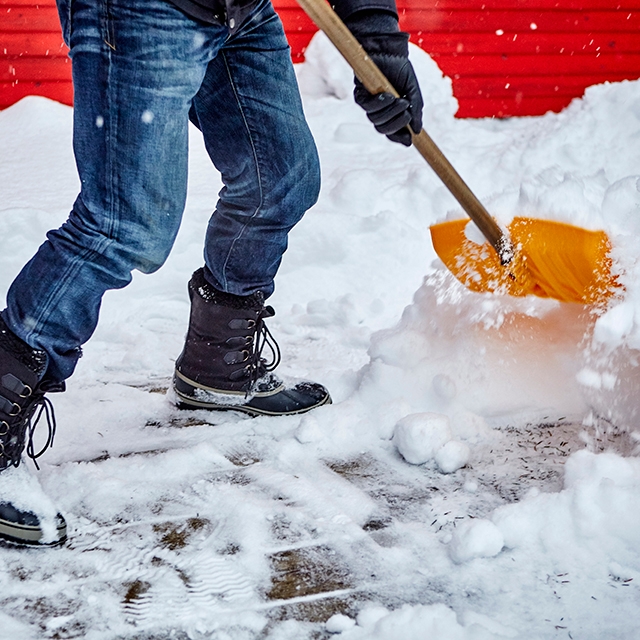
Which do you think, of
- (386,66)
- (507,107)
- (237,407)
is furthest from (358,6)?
(507,107)

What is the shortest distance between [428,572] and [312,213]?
2414mm

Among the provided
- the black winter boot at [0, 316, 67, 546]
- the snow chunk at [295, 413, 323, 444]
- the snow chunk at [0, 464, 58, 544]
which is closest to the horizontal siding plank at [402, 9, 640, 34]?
the snow chunk at [295, 413, 323, 444]

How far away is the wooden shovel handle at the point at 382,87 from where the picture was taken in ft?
5.36

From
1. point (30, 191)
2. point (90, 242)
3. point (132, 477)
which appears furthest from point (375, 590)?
point (30, 191)

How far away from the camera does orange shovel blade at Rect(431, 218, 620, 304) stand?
184 centimetres

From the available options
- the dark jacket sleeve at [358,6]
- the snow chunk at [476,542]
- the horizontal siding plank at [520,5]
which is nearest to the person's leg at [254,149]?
the dark jacket sleeve at [358,6]

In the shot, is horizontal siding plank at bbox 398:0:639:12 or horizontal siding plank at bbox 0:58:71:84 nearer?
horizontal siding plank at bbox 0:58:71:84

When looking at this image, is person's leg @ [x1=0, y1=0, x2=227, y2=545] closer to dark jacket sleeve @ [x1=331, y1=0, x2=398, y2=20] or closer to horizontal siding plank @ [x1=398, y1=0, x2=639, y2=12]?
dark jacket sleeve @ [x1=331, y1=0, x2=398, y2=20]

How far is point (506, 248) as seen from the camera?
80.1 inches

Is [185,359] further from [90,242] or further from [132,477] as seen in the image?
[90,242]

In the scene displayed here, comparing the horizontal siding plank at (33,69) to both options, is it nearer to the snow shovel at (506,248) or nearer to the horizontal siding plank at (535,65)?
the horizontal siding plank at (535,65)

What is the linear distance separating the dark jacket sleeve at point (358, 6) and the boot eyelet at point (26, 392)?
3.80 feet

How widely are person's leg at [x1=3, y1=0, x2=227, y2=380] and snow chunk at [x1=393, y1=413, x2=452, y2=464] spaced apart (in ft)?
2.41

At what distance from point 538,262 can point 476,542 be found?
2.88 ft
